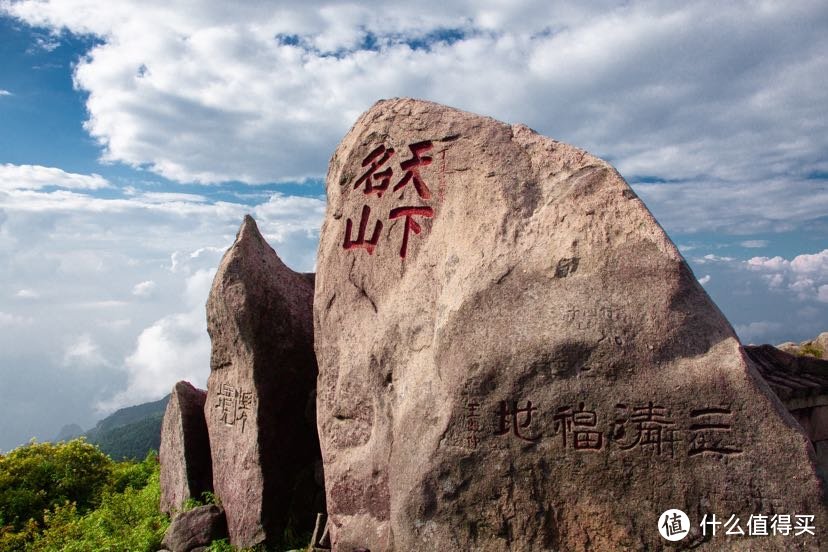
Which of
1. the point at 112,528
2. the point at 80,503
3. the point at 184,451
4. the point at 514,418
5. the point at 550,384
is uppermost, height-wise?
the point at 550,384

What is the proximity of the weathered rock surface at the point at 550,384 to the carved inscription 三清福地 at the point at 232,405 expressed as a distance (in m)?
1.85

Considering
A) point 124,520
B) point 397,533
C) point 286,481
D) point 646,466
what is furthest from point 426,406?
point 124,520

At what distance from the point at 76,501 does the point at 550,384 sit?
833 cm

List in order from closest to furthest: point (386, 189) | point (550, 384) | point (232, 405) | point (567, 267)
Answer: point (550, 384)
point (567, 267)
point (386, 189)
point (232, 405)

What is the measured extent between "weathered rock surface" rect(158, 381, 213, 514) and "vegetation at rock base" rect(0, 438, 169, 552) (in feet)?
1.23

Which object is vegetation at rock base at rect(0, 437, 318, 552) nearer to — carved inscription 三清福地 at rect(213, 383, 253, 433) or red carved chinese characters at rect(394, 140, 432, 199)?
carved inscription 三清福地 at rect(213, 383, 253, 433)

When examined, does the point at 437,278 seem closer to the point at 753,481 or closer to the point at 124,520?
the point at 753,481

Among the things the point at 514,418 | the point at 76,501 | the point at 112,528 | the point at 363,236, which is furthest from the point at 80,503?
the point at 514,418

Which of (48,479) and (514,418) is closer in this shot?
(514,418)

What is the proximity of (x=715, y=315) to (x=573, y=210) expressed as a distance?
4.08ft

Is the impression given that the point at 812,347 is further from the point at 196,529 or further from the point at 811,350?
the point at 196,529

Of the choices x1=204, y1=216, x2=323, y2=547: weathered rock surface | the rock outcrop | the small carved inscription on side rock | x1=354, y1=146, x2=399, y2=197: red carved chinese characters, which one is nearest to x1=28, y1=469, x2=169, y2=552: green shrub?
x1=204, y1=216, x2=323, y2=547: weathered rock surface

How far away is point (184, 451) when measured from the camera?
8.12 metres

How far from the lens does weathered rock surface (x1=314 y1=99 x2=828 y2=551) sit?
14.6 feet
